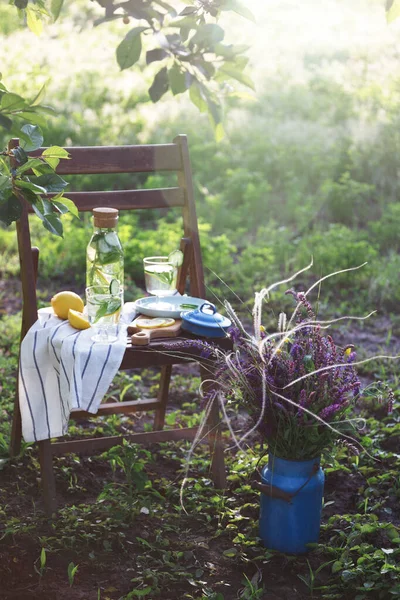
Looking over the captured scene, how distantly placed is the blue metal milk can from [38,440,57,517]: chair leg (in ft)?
2.45

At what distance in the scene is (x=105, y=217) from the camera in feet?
9.48

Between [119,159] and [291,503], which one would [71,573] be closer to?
[291,503]

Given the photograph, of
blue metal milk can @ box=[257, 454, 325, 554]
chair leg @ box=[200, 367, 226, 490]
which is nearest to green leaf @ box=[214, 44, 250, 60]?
chair leg @ box=[200, 367, 226, 490]

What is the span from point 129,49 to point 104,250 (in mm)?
776

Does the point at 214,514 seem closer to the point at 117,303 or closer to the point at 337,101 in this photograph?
the point at 117,303

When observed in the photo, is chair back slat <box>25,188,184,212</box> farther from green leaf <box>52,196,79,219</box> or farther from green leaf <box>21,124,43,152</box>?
green leaf <box>21,124,43,152</box>

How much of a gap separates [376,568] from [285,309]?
2543 mm

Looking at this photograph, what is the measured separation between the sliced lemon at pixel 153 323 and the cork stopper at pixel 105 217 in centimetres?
36

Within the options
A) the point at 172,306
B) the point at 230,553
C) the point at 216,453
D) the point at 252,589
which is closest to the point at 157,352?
the point at 172,306

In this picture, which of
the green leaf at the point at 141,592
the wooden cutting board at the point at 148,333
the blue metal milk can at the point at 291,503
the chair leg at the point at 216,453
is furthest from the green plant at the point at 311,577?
the wooden cutting board at the point at 148,333

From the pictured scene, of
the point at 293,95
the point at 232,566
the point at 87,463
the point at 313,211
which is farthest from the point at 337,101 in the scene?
the point at 232,566

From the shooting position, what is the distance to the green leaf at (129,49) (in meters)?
2.39

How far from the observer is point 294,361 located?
253 cm

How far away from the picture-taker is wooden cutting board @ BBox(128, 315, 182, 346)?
2680 mm
